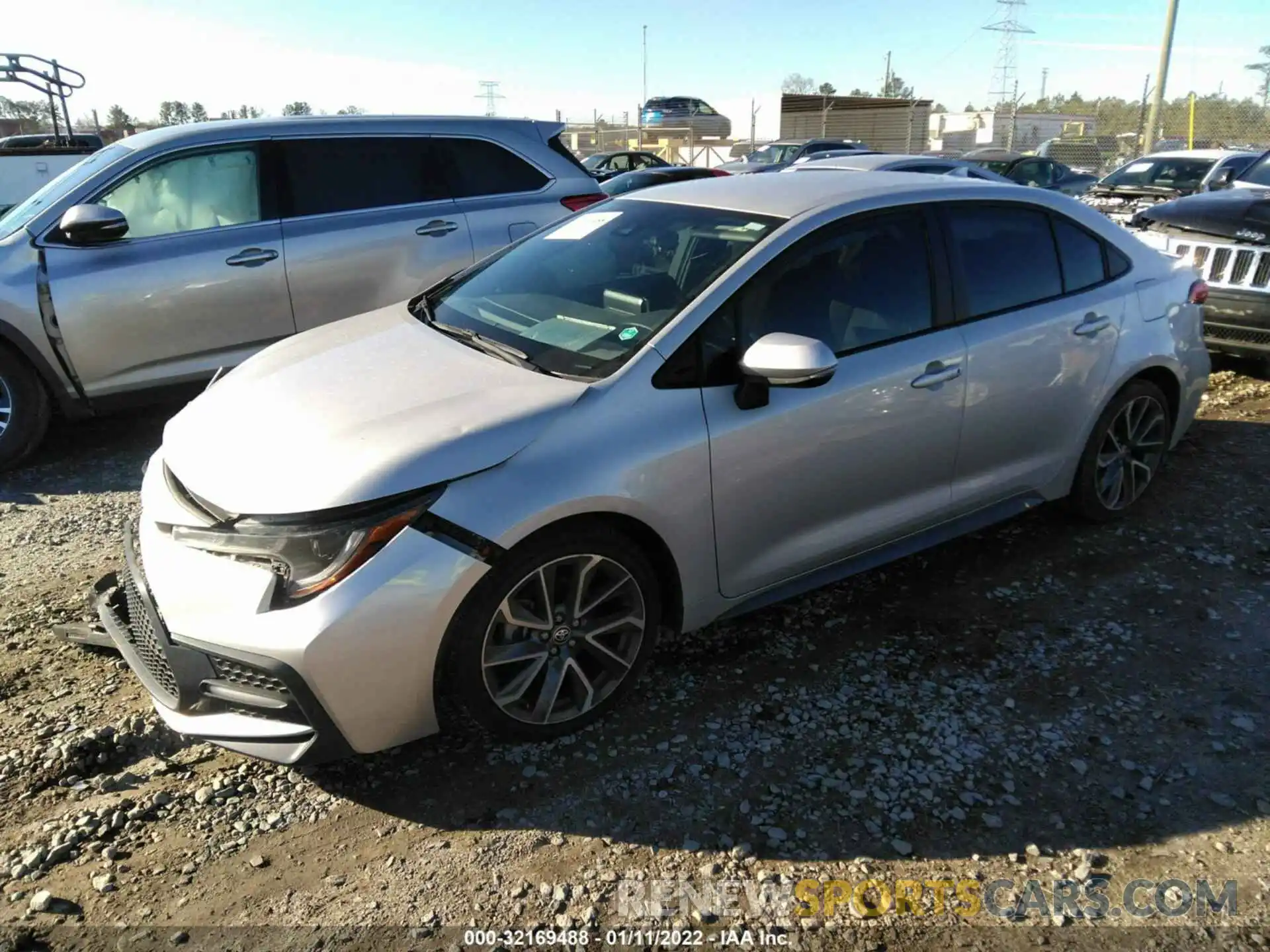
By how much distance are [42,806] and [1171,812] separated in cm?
334

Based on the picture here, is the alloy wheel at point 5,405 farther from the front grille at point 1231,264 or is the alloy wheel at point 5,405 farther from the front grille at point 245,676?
the front grille at point 1231,264

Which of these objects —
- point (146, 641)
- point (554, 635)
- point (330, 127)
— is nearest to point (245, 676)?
point (146, 641)

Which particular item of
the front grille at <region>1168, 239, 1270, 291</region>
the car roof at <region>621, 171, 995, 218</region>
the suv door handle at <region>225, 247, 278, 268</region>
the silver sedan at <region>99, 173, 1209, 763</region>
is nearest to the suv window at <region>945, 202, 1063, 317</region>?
the silver sedan at <region>99, 173, 1209, 763</region>

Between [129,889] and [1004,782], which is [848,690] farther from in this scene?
[129,889]

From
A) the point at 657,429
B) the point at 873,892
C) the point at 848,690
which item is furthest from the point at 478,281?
the point at 873,892

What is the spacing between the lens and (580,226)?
12.8ft

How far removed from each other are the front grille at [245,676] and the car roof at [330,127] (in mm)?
4203

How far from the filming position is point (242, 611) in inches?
95.7

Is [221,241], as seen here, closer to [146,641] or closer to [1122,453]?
[146,641]

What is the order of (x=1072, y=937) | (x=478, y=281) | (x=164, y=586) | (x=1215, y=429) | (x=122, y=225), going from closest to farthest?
(x=1072, y=937) → (x=164, y=586) → (x=478, y=281) → (x=122, y=225) → (x=1215, y=429)

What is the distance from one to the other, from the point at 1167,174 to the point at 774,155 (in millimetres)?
12566

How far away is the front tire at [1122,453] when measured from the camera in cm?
427

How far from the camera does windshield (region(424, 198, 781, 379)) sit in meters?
3.09

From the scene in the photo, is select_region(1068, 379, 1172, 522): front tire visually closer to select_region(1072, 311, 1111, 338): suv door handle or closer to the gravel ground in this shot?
select_region(1072, 311, 1111, 338): suv door handle
